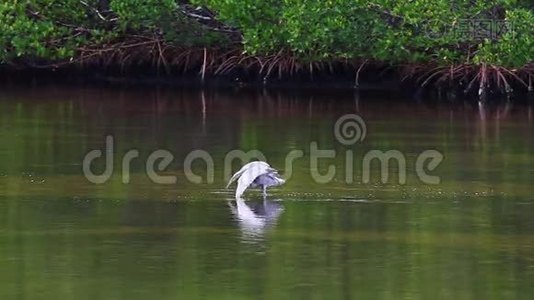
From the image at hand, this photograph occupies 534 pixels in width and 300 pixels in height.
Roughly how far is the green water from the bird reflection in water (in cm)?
2

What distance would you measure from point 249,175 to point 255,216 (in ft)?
2.37

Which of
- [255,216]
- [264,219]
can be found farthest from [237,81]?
[264,219]

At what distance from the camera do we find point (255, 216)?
541 inches

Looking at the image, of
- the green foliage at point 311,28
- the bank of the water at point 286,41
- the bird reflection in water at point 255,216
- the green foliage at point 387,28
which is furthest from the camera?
the bank of the water at point 286,41

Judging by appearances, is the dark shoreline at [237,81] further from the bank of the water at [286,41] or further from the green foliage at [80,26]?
the green foliage at [80,26]

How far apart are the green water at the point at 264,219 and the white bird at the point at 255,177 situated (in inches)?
6.7

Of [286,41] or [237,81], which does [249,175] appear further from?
[237,81]

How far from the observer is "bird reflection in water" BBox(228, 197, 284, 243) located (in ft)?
42.3

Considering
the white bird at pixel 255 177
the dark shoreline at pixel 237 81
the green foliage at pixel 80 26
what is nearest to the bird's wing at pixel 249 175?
the white bird at pixel 255 177

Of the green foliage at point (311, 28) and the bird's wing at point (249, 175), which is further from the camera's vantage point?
the green foliage at point (311, 28)

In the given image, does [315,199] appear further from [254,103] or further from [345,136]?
[254,103]

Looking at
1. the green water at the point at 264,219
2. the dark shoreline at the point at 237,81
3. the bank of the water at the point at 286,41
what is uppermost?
the bank of the water at the point at 286,41

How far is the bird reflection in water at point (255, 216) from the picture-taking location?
12.9 meters

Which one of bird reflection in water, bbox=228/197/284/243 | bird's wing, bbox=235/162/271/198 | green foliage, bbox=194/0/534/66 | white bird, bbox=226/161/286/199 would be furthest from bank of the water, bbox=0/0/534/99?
bird reflection in water, bbox=228/197/284/243
